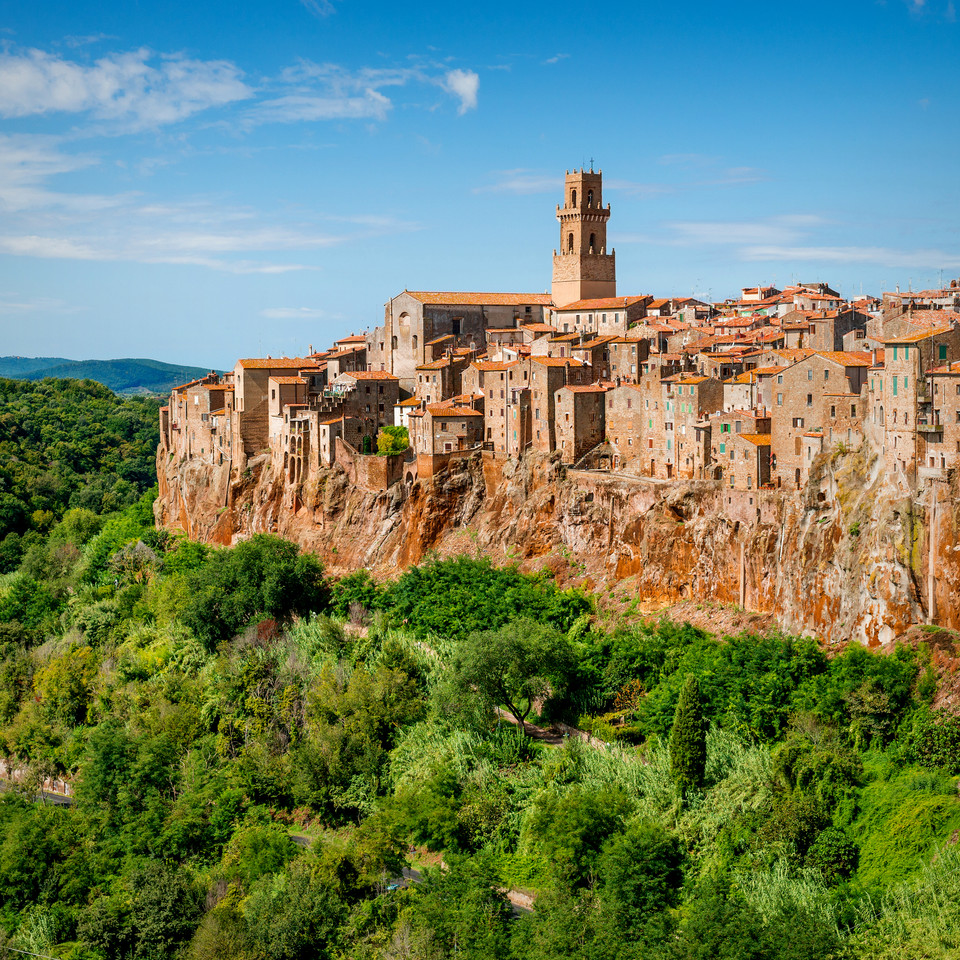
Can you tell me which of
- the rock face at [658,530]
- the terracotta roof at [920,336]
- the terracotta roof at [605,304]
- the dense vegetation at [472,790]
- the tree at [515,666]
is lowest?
the dense vegetation at [472,790]

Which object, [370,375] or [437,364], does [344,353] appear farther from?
[437,364]

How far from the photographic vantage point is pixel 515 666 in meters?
54.3

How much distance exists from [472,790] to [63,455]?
3323 inches

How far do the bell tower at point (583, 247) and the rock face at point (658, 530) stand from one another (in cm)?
2038

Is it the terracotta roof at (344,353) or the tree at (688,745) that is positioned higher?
the terracotta roof at (344,353)

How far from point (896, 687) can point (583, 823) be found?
1212 cm

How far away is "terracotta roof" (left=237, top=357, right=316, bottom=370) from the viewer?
252ft

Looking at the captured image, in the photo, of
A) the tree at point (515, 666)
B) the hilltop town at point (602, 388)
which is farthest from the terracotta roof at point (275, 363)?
the tree at point (515, 666)

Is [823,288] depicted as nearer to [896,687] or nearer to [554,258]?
[554,258]

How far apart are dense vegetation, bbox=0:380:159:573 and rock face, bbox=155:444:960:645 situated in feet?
95.0

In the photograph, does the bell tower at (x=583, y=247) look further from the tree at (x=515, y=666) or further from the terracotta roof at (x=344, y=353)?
the tree at (x=515, y=666)

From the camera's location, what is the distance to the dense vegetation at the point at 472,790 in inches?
1639

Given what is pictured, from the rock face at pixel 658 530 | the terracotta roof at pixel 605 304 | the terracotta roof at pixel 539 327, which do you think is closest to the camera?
the rock face at pixel 658 530

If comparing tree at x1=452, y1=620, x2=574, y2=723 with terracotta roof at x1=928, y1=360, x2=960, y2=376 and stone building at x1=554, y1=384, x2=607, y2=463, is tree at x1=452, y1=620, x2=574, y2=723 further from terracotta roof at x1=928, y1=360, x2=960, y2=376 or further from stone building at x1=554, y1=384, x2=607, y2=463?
terracotta roof at x1=928, y1=360, x2=960, y2=376
